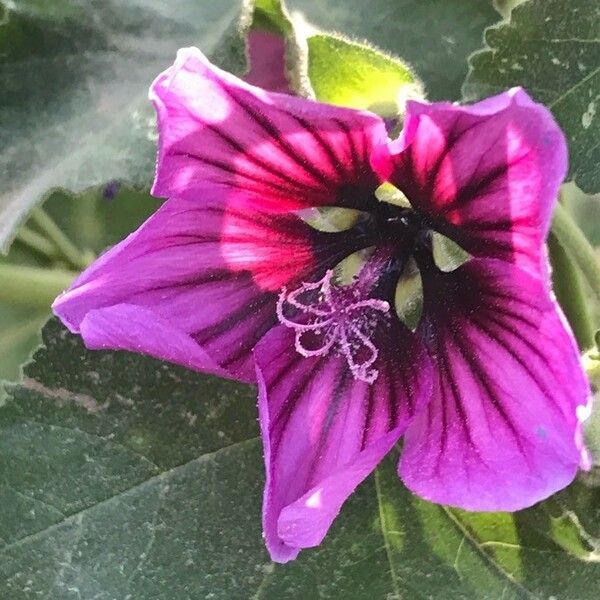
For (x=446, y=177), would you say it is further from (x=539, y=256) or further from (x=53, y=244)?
(x=53, y=244)

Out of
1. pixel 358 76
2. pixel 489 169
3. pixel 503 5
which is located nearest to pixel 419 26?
pixel 503 5

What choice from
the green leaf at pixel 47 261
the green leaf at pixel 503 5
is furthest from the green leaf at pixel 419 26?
the green leaf at pixel 47 261

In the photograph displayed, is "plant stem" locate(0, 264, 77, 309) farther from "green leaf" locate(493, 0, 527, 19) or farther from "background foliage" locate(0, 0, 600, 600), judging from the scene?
"green leaf" locate(493, 0, 527, 19)

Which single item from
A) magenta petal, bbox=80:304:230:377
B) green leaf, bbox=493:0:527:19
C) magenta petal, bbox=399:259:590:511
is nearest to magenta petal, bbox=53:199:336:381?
magenta petal, bbox=80:304:230:377

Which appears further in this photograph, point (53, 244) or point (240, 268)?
point (53, 244)

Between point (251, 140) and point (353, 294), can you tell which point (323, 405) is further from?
point (251, 140)

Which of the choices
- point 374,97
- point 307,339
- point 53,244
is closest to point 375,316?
point 307,339

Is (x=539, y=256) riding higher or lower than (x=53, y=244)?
higher
